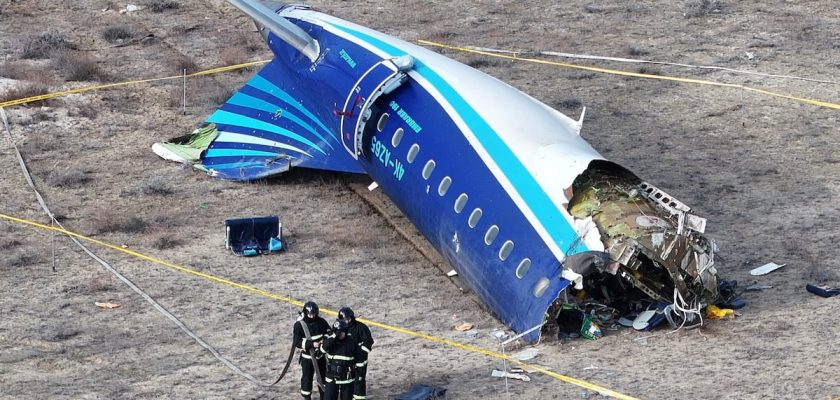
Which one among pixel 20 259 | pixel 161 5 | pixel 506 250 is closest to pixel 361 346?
pixel 506 250

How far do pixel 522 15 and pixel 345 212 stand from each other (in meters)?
15.3

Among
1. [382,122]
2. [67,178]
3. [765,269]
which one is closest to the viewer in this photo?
[765,269]

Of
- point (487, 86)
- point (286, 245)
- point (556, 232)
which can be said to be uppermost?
point (487, 86)

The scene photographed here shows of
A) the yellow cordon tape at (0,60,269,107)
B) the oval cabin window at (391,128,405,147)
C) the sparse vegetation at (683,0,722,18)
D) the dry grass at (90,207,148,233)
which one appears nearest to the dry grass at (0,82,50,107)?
the yellow cordon tape at (0,60,269,107)

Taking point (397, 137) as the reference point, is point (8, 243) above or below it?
below

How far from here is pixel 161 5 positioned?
144 feet

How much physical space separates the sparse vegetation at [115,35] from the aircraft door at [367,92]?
14388mm

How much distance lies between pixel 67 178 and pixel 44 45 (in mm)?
9474

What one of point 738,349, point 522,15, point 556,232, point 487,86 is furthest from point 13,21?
point 738,349

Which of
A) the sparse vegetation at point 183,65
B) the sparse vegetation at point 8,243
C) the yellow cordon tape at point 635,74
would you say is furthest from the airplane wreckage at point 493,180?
the yellow cordon tape at point 635,74

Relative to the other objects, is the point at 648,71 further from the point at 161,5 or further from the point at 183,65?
the point at 161,5

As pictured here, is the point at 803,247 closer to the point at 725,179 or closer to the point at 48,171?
the point at 725,179

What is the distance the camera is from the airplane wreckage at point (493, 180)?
78.8ft

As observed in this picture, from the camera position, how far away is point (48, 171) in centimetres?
3288
